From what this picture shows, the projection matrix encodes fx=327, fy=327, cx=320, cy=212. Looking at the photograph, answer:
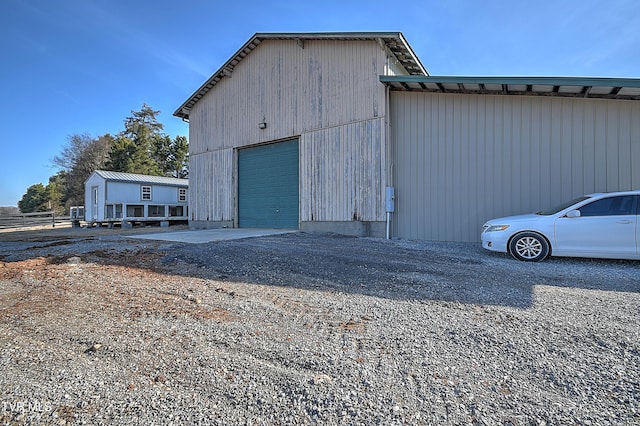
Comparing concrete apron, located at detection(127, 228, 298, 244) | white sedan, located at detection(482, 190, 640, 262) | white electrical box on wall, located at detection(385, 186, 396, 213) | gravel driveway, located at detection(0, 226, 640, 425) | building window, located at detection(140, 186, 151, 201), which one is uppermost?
building window, located at detection(140, 186, 151, 201)

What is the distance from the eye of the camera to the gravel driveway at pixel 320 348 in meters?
1.82

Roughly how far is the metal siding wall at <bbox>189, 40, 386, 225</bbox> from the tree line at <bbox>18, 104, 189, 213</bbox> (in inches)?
979

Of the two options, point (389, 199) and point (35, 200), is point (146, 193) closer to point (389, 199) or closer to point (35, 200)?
point (389, 199)

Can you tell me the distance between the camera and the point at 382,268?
5.48 m

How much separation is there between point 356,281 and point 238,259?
8.37 feet

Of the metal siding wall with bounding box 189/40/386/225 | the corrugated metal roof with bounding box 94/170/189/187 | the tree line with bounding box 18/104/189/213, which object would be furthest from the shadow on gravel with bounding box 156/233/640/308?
the tree line with bounding box 18/104/189/213

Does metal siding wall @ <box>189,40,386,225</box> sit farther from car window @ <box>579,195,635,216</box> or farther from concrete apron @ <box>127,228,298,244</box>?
car window @ <box>579,195,635,216</box>

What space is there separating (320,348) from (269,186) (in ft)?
35.8

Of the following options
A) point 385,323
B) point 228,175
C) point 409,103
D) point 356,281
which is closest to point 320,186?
point 409,103

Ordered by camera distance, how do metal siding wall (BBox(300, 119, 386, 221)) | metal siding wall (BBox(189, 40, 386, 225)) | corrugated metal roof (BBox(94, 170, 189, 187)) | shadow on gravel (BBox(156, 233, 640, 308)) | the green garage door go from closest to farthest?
shadow on gravel (BBox(156, 233, 640, 308)) → metal siding wall (BBox(300, 119, 386, 221)) → metal siding wall (BBox(189, 40, 386, 225)) → the green garage door → corrugated metal roof (BBox(94, 170, 189, 187))

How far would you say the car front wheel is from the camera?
6164 millimetres

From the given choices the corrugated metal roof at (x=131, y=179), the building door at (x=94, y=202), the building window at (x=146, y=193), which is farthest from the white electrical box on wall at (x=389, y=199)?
the building door at (x=94, y=202)

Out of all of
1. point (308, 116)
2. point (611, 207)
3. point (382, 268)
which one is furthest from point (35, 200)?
point (611, 207)

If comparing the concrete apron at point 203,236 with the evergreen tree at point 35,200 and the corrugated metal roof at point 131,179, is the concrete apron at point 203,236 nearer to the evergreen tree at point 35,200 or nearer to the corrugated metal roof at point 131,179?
the corrugated metal roof at point 131,179
